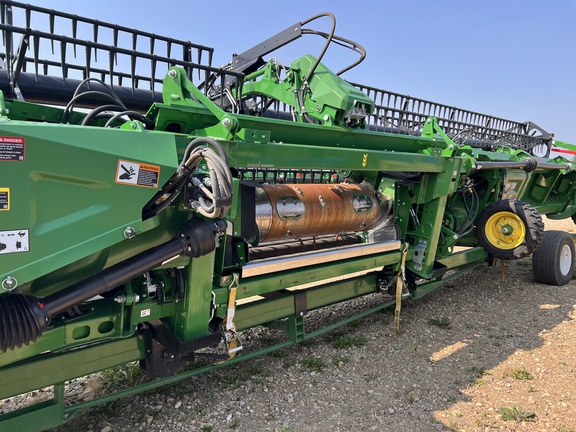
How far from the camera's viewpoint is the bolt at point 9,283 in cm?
174

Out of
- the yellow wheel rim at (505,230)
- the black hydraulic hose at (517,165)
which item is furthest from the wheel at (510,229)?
the black hydraulic hose at (517,165)

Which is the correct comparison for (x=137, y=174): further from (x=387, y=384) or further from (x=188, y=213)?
(x=387, y=384)

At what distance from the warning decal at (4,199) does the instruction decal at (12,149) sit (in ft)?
0.40

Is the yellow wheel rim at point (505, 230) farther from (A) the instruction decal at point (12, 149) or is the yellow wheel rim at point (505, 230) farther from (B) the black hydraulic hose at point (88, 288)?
(A) the instruction decal at point (12, 149)

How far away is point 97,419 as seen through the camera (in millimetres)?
2615

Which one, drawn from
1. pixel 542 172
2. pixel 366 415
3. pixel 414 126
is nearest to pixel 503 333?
pixel 366 415

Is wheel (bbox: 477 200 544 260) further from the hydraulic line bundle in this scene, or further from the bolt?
the bolt

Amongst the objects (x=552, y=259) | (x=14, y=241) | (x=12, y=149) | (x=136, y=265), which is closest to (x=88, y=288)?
(x=136, y=265)

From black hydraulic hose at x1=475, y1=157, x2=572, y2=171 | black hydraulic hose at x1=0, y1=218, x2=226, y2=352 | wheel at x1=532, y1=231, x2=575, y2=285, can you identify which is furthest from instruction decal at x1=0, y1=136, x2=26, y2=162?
wheel at x1=532, y1=231, x2=575, y2=285

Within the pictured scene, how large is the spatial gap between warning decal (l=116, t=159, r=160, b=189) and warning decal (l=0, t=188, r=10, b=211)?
1.40 feet

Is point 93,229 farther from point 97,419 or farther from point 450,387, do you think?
point 450,387

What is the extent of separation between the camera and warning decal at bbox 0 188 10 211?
1.72m

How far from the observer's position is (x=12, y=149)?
174 cm

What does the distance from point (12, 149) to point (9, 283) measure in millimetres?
523
